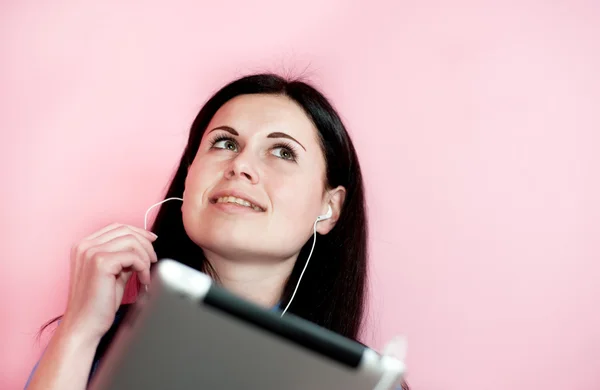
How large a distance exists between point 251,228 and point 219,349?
2.21 feet

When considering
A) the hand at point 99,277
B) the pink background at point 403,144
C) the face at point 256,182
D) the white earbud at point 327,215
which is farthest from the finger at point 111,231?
the pink background at point 403,144

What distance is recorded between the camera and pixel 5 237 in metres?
1.62

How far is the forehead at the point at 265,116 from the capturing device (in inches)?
53.9

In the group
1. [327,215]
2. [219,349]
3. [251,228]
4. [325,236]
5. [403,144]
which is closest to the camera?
[219,349]

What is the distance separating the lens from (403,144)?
1.74 m

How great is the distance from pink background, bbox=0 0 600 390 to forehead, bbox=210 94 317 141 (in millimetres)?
350

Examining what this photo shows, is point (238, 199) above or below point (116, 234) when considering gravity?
above

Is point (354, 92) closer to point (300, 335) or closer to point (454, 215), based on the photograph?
point (454, 215)

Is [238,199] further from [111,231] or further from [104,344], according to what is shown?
[104,344]

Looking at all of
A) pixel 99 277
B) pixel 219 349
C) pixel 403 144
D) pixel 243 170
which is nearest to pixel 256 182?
pixel 243 170

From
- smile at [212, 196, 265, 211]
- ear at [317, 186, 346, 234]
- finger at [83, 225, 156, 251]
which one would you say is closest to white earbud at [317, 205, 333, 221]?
ear at [317, 186, 346, 234]

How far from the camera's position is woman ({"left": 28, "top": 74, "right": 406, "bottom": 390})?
1066 mm

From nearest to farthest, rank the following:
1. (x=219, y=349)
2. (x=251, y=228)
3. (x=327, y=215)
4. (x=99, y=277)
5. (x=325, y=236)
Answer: (x=219, y=349), (x=99, y=277), (x=251, y=228), (x=327, y=215), (x=325, y=236)

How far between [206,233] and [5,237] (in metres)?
0.72
